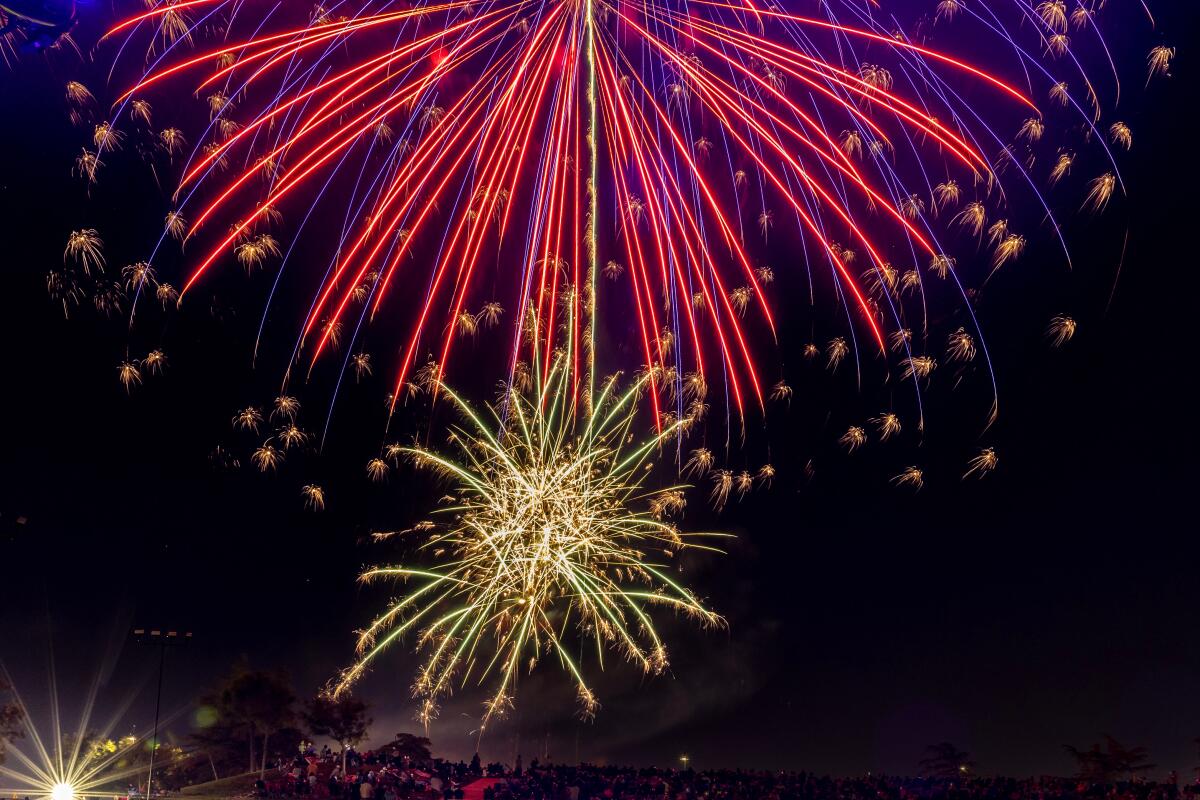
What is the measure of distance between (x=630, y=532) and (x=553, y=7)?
10296 mm

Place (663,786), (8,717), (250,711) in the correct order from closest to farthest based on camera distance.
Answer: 1. (663,786)
2. (8,717)
3. (250,711)

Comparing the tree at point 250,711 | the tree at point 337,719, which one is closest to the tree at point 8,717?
the tree at point 250,711

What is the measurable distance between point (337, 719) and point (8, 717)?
38.8 ft

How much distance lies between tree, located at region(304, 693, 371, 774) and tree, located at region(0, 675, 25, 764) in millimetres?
10421

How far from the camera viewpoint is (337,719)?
4069 cm

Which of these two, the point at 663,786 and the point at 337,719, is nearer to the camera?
the point at 663,786

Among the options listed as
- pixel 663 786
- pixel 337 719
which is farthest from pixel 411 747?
pixel 663 786

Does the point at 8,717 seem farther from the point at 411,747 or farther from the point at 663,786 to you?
the point at 663,786

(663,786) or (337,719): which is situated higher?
(337,719)

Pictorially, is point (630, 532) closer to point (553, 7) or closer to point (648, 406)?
point (648, 406)

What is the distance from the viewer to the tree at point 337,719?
40500mm

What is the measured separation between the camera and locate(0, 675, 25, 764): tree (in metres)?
37.2

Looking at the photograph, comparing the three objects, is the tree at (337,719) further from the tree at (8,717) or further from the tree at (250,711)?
the tree at (8,717)

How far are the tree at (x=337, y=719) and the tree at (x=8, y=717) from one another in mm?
10421
